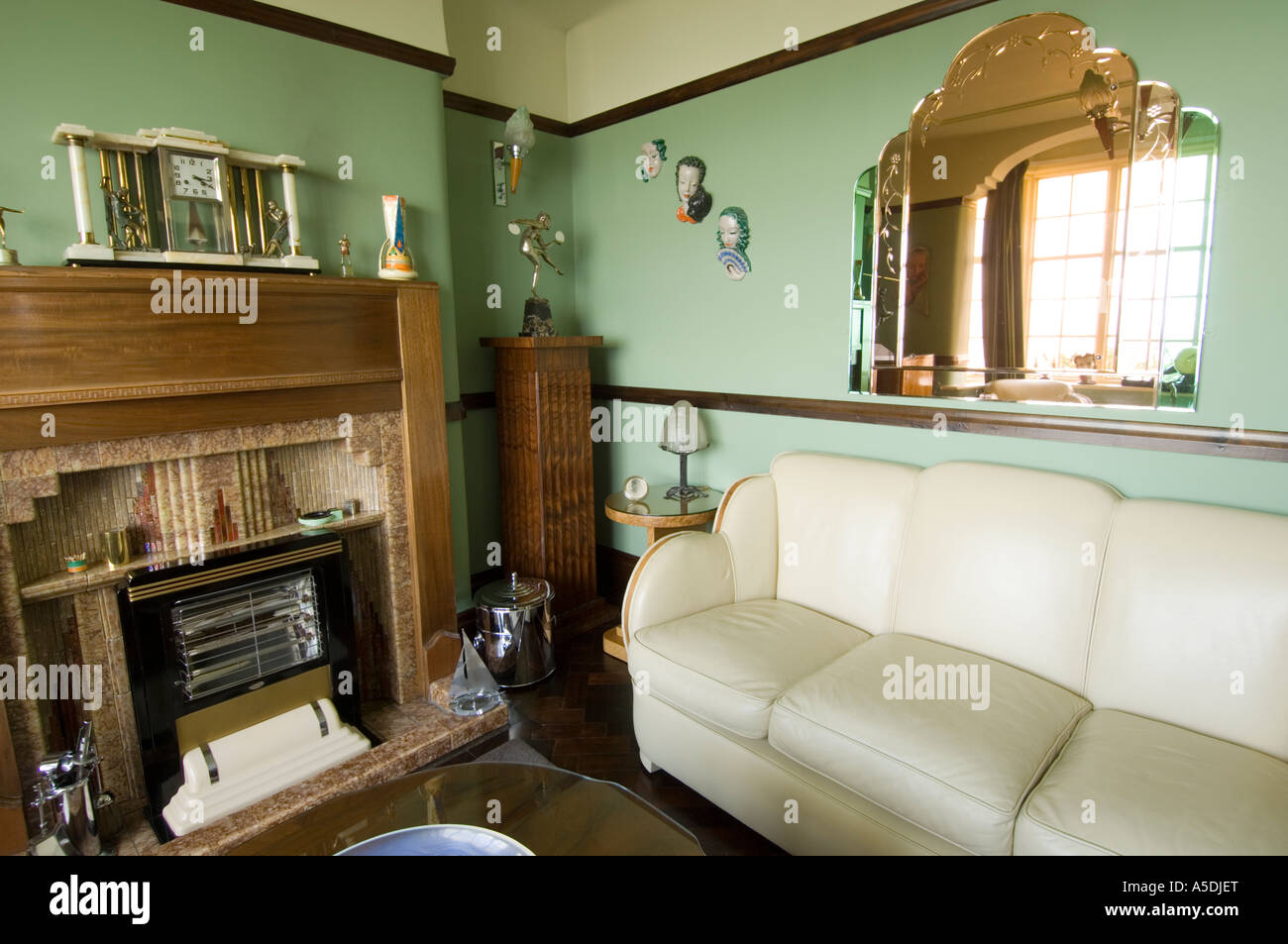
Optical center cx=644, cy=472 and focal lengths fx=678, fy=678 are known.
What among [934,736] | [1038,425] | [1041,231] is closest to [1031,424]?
[1038,425]

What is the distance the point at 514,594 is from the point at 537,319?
1.34 meters

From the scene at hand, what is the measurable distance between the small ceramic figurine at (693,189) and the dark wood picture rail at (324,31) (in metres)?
1.08

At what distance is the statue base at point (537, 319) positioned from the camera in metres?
3.30

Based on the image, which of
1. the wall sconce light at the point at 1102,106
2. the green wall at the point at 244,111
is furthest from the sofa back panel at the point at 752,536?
the wall sconce light at the point at 1102,106

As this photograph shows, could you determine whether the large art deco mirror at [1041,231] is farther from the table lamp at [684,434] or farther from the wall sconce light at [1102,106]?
the table lamp at [684,434]

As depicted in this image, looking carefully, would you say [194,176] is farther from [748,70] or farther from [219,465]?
[748,70]

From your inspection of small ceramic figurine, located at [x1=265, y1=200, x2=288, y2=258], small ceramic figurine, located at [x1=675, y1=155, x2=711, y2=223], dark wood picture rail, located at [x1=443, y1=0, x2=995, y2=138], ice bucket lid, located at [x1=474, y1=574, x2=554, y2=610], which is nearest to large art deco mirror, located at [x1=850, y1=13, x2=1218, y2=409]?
dark wood picture rail, located at [x1=443, y1=0, x2=995, y2=138]

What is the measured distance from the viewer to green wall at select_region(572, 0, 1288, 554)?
1838 millimetres

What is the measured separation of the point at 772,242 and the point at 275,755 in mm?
2698

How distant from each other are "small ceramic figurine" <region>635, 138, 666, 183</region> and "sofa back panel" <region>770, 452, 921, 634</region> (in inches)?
65.9

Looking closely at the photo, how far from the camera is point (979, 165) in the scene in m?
2.28

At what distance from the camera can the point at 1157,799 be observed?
4.51 feet

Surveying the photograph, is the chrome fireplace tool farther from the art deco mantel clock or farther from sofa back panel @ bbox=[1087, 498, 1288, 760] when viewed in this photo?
sofa back panel @ bbox=[1087, 498, 1288, 760]
